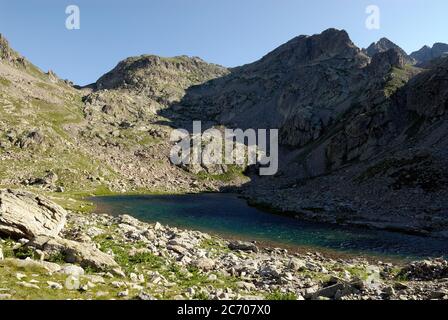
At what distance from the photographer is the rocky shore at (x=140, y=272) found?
52.2ft

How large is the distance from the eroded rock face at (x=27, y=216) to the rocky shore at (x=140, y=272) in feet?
0.21

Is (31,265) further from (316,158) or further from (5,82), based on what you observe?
(5,82)

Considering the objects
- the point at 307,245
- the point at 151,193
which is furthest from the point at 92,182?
the point at 307,245

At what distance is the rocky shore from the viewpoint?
52.2ft

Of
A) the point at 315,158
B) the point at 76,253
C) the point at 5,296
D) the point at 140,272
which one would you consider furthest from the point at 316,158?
the point at 5,296

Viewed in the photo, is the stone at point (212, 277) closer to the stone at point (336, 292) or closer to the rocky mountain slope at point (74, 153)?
the stone at point (336, 292)

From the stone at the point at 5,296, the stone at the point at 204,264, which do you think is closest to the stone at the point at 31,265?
the stone at the point at 5,296

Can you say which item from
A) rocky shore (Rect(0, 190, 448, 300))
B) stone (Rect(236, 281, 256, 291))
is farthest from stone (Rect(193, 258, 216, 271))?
stone (Rect(236, 281, 256, 291))

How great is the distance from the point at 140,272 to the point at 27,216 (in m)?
11.7

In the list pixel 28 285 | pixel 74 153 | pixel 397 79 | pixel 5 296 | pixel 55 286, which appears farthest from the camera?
pixel 397 79

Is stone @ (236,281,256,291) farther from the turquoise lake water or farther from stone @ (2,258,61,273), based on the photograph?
the turquoise lake water

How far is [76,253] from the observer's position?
67.3 feet

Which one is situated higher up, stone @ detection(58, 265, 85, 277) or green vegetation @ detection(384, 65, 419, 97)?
green vegetation @ detection(384, 65, 419, 97)

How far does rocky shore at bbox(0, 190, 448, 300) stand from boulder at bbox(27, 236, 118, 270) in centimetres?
5
